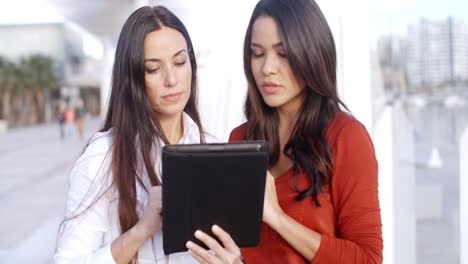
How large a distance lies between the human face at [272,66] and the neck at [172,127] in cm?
30

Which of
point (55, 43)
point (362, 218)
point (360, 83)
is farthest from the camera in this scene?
point (55, 43)

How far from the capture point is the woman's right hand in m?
1.35

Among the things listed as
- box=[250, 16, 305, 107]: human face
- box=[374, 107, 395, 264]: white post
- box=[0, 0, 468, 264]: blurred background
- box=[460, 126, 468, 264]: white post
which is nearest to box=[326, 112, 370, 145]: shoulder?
box=[250, 16, 305, 107]: human face

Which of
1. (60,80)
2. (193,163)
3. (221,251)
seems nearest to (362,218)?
(221,251)

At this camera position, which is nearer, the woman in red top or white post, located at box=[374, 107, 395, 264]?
the woman in red top

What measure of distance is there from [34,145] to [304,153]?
19295mm

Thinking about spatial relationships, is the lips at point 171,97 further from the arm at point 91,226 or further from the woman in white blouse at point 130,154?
the arm at point 91,226

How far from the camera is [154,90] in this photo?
158 cm

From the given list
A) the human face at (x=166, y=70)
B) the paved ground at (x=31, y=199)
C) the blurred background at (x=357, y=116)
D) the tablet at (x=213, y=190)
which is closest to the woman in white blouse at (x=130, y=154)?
the human face at (x=166, y=70)

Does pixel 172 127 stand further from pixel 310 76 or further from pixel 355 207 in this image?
pixel 355 207

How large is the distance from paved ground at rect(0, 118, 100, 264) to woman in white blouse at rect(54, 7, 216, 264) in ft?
15.1

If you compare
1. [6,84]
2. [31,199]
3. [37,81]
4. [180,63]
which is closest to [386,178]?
[180,63]

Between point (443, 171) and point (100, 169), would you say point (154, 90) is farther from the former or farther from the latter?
point (443, 171)

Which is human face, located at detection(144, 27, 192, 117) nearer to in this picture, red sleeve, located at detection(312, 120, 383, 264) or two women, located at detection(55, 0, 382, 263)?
two women, located at detection(55, 0, 382, 263)
